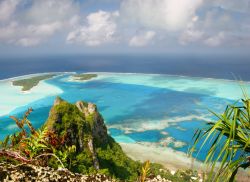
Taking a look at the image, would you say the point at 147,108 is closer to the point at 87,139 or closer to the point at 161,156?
the point at 161,156

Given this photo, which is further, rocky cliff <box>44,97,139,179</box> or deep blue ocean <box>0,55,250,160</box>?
deep blue ocean <box>0,55,250,160</box>

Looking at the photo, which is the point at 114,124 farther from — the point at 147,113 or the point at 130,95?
the point at 130,95

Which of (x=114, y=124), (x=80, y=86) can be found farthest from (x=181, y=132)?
(x=80, y=86)

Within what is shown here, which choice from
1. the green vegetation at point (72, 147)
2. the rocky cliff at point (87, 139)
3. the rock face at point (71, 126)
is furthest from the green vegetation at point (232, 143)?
the rock face at point (71, 126)

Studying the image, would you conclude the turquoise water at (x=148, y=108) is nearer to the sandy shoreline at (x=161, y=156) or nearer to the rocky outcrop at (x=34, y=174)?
the sandy shoreline at (x=161, y=156)

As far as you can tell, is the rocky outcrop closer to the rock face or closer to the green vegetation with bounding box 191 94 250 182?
the green vegetation with bounding box 191 94 250 182

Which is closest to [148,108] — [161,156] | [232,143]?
[161,156]

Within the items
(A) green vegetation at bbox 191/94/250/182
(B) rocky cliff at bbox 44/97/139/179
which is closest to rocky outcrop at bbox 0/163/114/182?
(A) green vegetation at bbox 191/94/250/182
